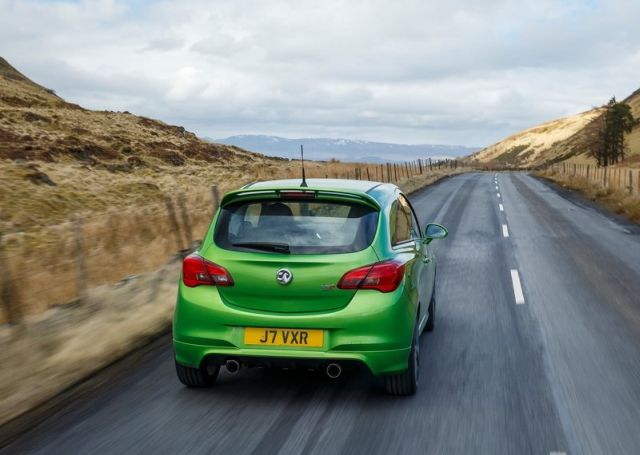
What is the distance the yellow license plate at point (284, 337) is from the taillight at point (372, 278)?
0.38m

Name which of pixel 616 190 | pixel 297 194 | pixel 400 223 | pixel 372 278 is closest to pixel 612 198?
pixel 616 190

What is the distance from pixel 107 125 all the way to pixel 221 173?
73.3 feet

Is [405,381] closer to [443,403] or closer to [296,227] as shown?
[443,403]

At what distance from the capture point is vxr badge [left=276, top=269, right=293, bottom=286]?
4.73 m

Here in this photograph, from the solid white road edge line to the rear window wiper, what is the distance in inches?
184

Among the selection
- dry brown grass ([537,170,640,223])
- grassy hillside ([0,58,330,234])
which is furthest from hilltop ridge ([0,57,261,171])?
dry brown grass ([537,170,640,223])

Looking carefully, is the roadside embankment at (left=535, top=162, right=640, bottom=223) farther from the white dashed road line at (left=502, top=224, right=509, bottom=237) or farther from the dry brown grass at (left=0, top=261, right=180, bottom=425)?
the dry brown grass at (left=0, top=261, right=180, bottom=425)


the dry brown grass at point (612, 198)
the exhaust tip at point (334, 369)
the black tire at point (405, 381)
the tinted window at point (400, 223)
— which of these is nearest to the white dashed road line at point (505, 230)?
the dry brown grass at point (612, 198)

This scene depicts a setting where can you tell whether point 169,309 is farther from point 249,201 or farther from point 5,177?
point 5,177

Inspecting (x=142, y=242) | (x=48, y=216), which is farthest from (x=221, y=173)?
(x=142, y=242)

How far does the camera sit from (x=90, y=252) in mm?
9531

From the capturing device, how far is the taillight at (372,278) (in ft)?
15.5

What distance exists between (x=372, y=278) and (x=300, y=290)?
49 cm

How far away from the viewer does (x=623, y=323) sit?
294 inches
